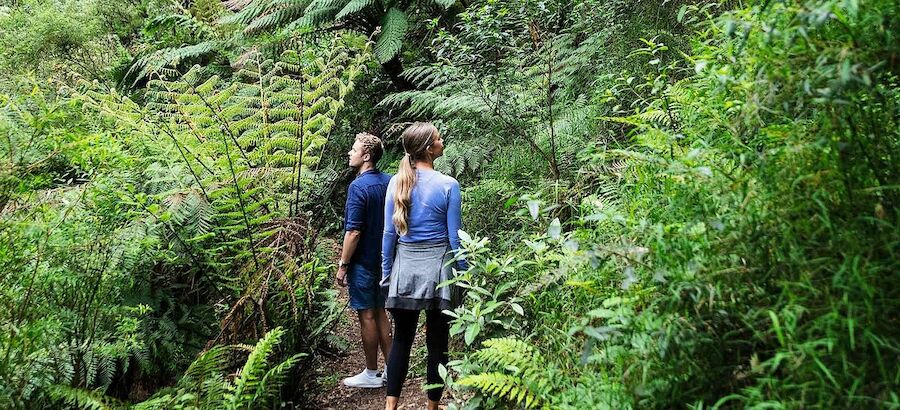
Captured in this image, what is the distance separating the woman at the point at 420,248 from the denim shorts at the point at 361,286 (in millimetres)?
629

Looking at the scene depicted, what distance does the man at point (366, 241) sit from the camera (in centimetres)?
371

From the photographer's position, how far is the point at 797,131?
1.73 metres

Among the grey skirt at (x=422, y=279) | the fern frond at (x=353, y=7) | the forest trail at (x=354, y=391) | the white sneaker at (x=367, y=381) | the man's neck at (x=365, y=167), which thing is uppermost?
the fern frond at (x=353, y=7)

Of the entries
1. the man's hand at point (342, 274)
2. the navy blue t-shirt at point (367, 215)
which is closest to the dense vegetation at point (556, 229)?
the man's hand at point (342, 274)

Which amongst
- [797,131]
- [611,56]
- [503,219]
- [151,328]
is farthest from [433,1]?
[797,131]

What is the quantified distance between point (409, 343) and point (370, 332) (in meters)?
0.74

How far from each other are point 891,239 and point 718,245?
0.41m

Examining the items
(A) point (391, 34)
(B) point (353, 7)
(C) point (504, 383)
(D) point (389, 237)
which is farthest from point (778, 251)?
(B) point (353, 7)

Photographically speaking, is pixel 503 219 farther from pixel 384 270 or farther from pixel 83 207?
pixel 83 207

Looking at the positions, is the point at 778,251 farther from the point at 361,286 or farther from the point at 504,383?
A: the point at 361,286

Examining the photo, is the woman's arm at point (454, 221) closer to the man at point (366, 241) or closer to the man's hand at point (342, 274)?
the man at point (366, 241)

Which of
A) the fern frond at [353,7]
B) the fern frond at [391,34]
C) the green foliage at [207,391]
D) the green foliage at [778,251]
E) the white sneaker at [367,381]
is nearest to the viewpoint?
the green foliage at [778,251]

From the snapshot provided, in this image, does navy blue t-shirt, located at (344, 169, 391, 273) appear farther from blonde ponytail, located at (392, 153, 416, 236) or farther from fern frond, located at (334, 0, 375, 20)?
fern frond, located at (334, 0, 375, 20)

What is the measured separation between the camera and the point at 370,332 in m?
3.83
